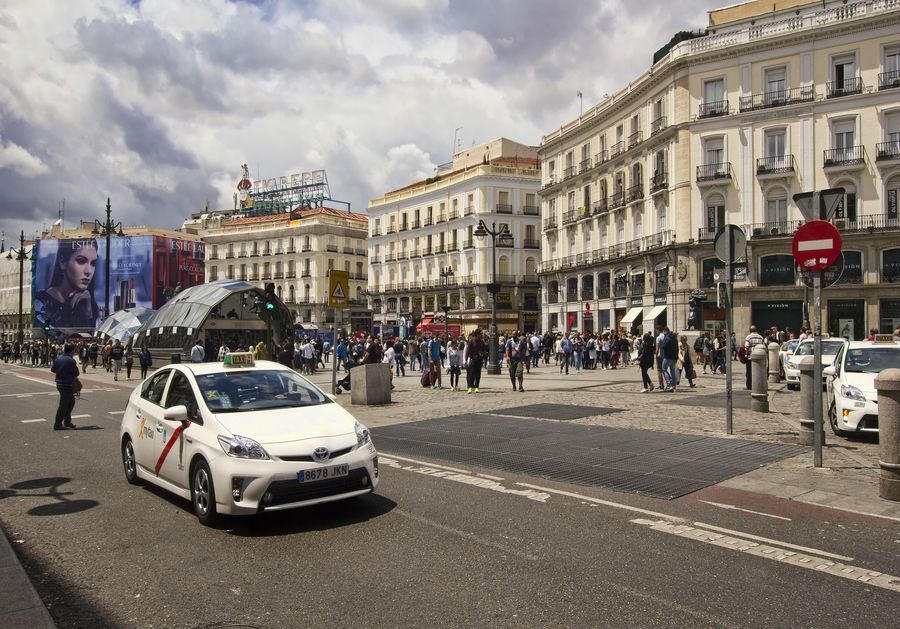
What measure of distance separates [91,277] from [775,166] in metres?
76.1

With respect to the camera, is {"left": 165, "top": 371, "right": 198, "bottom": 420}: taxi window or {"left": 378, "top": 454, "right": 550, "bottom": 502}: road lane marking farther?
{"left": 378, "top": 454, "right": 550, "bottom": 502}: road lane marking

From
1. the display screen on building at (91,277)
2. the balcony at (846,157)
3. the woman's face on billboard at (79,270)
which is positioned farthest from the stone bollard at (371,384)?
the woman's face on billboard at (79,270)

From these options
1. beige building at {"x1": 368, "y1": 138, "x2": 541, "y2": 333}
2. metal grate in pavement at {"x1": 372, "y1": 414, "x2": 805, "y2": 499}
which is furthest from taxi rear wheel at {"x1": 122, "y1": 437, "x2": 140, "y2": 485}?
beige building at {"x1": 368, "y1": 138, "x2": 541, "y2": 333}

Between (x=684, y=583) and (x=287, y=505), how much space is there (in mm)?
3149

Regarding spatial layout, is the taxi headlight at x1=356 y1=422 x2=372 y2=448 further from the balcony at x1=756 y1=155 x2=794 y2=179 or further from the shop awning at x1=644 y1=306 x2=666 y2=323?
the balcony at x1=756 y1=155 x2=794 y2=179

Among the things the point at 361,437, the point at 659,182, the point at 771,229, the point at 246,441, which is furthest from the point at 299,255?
the point at 246,441

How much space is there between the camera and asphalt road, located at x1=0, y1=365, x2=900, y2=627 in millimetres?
4062

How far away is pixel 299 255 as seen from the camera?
79.6 meters

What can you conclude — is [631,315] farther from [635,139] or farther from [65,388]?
[65,388]

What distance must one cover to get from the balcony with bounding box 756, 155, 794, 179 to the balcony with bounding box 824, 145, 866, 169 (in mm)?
1790

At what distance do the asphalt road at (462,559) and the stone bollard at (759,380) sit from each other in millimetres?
6664

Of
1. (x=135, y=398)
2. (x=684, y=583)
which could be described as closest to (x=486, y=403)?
(x=135, y=398)

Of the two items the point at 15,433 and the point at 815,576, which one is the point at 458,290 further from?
the point at 815,576

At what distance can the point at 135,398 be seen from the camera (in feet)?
26.4
